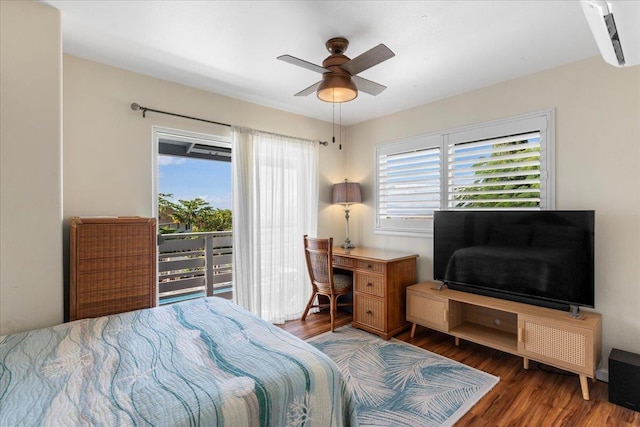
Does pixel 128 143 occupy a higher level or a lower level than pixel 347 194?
higher

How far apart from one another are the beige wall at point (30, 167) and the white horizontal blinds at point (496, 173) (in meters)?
3.41

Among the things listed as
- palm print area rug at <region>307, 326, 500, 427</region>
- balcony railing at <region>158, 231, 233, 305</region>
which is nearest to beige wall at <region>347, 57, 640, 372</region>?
palm print area rug at <region>307, 326, 500, 427</region>

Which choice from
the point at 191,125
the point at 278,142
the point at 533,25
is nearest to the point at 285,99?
the point at 278,142

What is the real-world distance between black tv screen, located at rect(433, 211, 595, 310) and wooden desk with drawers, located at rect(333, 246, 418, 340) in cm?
36

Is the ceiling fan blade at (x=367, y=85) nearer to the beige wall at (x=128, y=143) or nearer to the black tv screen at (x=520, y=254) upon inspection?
the beige wall at (x=128, y=143)

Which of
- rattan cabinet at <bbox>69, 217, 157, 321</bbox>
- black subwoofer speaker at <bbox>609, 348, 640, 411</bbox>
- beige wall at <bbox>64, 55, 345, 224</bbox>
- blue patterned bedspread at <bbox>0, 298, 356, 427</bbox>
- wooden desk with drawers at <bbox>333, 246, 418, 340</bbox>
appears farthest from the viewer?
wooden desk with drawers at <bbox>333, 246, 418, 340</bbox>

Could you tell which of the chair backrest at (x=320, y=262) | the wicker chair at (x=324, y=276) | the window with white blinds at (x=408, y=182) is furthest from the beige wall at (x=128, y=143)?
the chair backrest at (x=320, y=262)

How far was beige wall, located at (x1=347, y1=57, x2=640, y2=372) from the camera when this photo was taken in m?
2.21

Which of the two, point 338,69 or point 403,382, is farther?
point 403,382

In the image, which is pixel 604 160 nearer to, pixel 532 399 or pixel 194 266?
pixel 532 399

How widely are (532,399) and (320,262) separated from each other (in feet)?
6.83

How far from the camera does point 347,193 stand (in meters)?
3.91

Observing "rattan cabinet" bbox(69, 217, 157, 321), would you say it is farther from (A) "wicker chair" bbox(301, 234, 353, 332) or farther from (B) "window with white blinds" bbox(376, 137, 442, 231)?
(B) "window with white blinds" bbox(376, 137, 442, 231)

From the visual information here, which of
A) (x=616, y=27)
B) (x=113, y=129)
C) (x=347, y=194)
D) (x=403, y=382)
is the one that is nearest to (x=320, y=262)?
(x=347, y=194)
